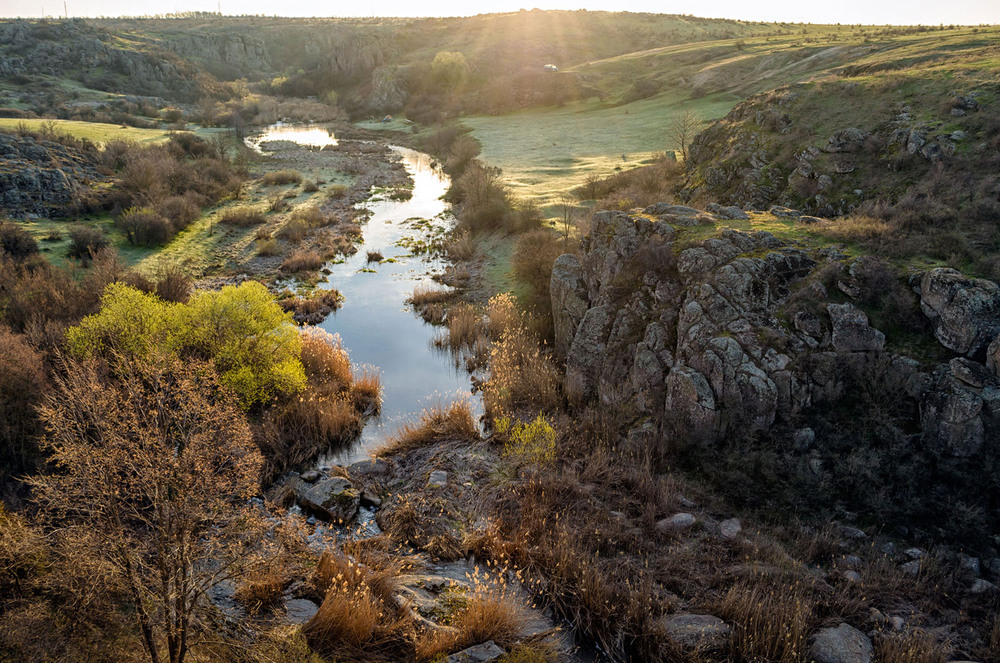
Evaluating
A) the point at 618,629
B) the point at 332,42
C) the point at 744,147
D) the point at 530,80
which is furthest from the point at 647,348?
the point at 332,42

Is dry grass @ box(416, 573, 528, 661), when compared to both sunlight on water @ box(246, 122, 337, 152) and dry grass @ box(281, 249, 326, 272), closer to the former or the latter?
dry grass @ box(281, 249, 326, 272)

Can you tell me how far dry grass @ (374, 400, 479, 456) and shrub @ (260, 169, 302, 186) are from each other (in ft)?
104

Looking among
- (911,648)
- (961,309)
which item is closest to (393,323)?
(961,309)

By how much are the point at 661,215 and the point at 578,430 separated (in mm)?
6888

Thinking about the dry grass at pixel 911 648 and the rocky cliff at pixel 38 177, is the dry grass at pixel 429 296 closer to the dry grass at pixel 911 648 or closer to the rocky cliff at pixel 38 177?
the dry grass at pixel 911 648

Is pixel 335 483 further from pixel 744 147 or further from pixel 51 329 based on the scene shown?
pixel 744 147

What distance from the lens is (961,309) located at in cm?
955

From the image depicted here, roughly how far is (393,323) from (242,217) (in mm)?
15161

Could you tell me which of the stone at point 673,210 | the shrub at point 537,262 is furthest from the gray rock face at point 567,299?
the stone at point 673,210

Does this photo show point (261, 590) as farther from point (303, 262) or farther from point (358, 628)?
point (303, 262)

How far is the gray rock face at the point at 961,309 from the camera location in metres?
9.29

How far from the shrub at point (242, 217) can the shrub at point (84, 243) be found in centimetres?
770

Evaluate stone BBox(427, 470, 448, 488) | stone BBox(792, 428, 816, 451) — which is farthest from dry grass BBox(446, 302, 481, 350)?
stone BBox(792, 428, 816, 451)

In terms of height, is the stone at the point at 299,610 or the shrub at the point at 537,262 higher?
the shrub at the point at 537,262
